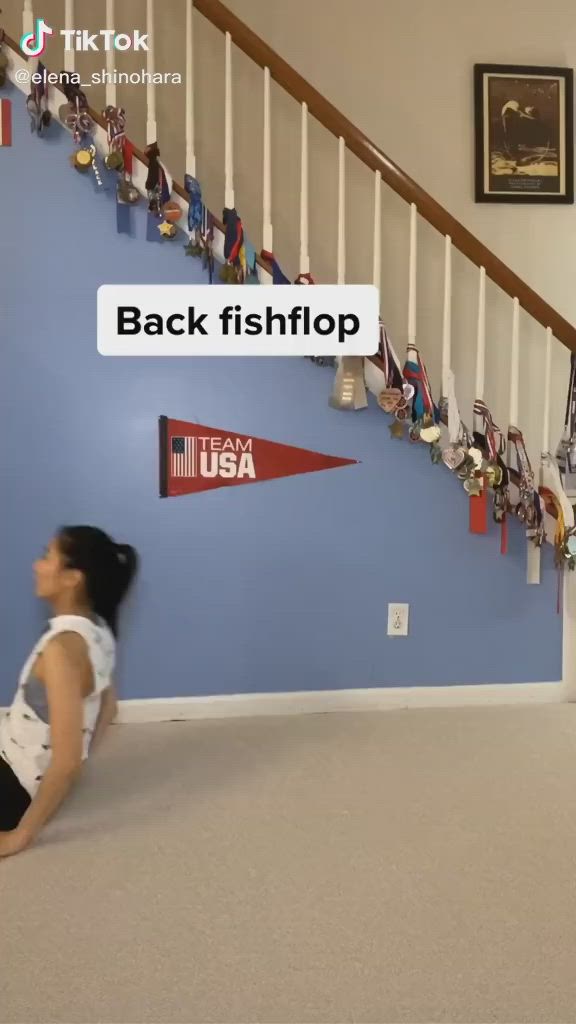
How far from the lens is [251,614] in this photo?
2.61m

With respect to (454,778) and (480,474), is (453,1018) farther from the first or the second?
(480,474)

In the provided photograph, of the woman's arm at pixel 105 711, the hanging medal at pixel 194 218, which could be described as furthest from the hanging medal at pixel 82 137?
the woman's arm at pixel 105 711

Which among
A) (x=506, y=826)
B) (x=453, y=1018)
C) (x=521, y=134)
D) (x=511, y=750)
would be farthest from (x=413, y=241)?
(x=453, y=1018)

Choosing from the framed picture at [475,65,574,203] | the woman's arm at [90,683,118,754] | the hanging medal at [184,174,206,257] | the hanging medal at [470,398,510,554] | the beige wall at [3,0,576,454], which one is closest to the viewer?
the woman's arm at [90,683,118,754]

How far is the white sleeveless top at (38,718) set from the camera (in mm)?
1740

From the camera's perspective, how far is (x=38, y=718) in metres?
1.78

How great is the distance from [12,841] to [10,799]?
85 millimetres

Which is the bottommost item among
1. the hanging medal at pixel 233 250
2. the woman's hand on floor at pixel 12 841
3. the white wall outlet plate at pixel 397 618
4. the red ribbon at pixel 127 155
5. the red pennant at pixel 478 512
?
the woman's hand on floor at pixel 12 841

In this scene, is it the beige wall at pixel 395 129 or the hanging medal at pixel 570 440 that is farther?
the beige wall at pixel 395 129

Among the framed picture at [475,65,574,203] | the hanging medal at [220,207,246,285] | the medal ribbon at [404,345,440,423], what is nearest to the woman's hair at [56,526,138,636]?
the hanging medal at [220,207,246,285]

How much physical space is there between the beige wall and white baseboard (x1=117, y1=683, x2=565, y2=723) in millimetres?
899

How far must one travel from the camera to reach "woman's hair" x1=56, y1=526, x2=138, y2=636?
5.77 ft

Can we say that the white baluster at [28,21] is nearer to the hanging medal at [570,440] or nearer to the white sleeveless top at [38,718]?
the white sleeveless top at [38,718]

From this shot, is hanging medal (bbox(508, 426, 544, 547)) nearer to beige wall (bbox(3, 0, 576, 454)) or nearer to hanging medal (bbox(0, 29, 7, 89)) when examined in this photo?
beige wall (bbox(3, 0, 576, 454))
